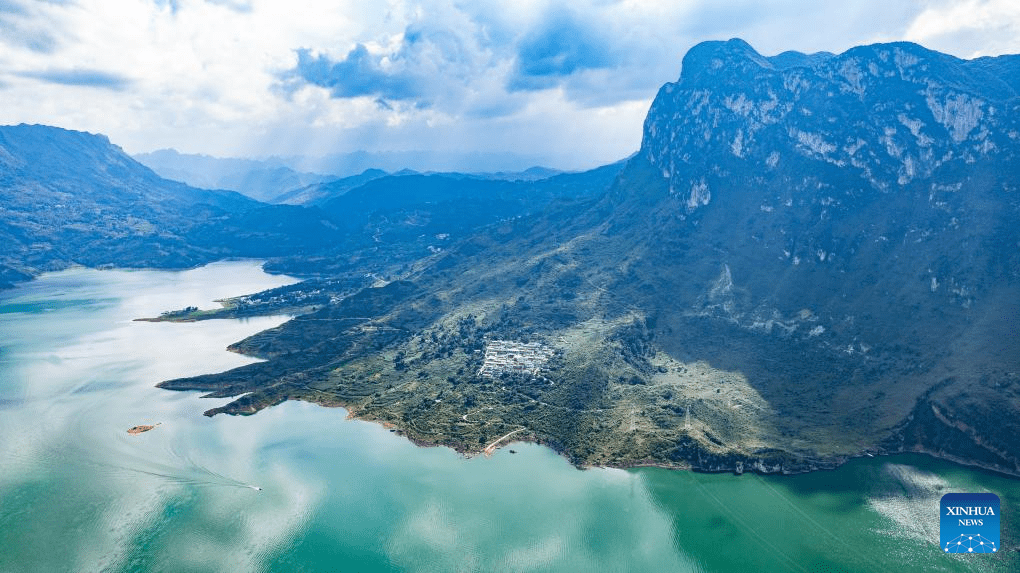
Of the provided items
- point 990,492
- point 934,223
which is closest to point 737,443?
point 990,492

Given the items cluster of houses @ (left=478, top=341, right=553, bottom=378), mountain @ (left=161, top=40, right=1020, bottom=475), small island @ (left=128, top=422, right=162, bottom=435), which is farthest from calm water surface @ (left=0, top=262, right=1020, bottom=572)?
A: cluster of houses @ (left=478, top=341, right=553, bottom=378)

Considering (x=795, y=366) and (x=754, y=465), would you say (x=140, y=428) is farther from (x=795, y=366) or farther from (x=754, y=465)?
(x=795, y=366)

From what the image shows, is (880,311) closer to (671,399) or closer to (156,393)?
(671,399)

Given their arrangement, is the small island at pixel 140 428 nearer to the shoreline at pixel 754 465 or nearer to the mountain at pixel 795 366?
the mountain at pixel 795 366

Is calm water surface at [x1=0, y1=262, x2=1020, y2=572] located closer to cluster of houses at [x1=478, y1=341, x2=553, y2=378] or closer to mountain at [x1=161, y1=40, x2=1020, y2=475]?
mountain at [x1=161, y1=40, x2=1020, y2=475]

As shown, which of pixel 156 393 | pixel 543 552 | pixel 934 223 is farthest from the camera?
pixel 934 223

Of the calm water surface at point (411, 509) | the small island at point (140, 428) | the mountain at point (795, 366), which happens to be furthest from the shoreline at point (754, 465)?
the small island at point (140, 428)

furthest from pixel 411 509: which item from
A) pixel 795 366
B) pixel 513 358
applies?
pixel 795 366
